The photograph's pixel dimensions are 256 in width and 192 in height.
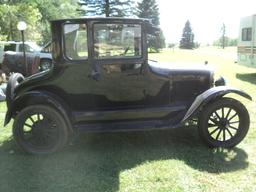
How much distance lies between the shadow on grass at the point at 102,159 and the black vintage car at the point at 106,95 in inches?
10.9

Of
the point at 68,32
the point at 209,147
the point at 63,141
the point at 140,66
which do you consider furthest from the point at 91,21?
the point at 209,147

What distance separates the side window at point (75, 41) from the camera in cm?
519

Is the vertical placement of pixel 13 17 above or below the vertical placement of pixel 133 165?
above

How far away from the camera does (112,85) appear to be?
211 inches

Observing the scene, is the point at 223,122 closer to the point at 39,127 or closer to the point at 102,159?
the point at 102,159

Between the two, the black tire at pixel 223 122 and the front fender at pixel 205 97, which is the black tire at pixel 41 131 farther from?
the black tire at pixel 223 122

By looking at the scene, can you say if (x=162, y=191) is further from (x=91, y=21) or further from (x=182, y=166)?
(x=91, y=21)

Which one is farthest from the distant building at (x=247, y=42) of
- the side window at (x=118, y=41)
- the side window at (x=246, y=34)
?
the side window at (x=118, y=41)

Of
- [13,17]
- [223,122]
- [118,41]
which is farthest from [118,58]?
[13,17]

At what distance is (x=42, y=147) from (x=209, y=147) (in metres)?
2.48

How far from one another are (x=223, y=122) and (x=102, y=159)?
189cm

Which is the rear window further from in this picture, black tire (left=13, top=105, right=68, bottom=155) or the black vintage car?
black tire (left=13, top=105, right=68, bottom=155)

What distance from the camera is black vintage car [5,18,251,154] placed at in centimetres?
520

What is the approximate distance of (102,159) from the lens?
506 cm
